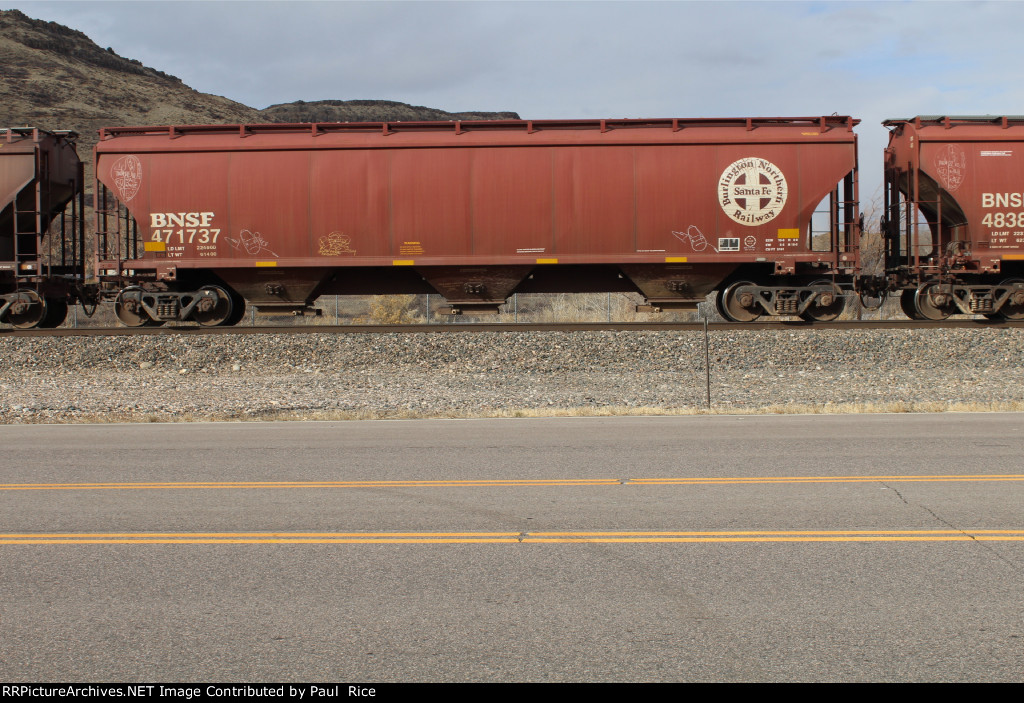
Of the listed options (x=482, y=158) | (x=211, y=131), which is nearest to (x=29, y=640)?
(x=482, y=158)

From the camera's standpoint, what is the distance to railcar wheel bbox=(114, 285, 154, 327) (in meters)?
17.2

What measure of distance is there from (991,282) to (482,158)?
410 inches

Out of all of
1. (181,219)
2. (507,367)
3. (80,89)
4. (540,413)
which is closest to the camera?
(540,413)

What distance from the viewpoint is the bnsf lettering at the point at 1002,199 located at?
648 inches

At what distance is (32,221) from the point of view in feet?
58.2

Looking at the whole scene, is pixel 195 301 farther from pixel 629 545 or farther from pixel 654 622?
pixel 654 622

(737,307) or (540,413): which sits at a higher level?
(737,307)

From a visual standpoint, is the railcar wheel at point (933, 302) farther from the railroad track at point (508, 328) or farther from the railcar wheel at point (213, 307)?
the railcar wheel at point (213, 307)

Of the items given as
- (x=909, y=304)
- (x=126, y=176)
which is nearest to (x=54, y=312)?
(x=126, y=176)

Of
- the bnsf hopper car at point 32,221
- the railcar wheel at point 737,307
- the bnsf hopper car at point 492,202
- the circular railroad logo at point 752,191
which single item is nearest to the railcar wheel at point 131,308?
the bnsf hopper car at point 492,202

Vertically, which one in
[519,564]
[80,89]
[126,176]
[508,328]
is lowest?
[519,564]

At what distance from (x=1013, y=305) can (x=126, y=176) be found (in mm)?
17799

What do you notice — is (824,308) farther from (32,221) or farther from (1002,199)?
(32,221)

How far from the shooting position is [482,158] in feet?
54.4
